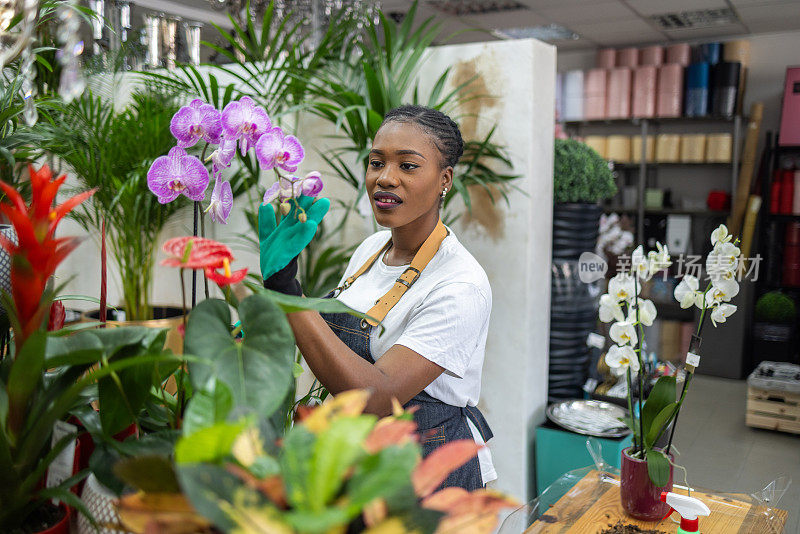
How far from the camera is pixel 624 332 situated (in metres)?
1.49

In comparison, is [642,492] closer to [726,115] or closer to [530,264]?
[530,264]

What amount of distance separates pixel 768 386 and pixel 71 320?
3.75 m

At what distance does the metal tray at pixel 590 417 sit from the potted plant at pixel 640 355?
1.08 m

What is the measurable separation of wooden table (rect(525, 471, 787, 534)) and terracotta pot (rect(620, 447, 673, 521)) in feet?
0.06

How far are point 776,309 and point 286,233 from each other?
15.2 ft

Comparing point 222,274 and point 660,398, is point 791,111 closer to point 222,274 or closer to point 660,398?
point 660,398

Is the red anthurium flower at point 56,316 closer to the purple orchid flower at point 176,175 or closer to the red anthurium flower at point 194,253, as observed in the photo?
the purple orchid flower at point 176,175

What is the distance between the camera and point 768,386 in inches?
154

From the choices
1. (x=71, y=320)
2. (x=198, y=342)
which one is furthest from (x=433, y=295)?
(x=71, y=320)

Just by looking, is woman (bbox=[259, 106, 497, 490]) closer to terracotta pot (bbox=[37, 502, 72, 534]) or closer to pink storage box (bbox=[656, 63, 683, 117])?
terracotta pot (bbox=[37, 502, 72, 534])

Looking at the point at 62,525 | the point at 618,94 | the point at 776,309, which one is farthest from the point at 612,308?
the point at 618,94

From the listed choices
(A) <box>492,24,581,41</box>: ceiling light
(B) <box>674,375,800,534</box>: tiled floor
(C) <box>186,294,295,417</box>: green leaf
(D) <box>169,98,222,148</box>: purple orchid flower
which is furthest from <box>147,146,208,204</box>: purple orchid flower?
(A) <box>492,24,581,41</box>: ceiling light

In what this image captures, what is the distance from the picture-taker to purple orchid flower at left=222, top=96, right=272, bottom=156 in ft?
2.86

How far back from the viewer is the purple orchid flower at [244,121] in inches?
34.3
